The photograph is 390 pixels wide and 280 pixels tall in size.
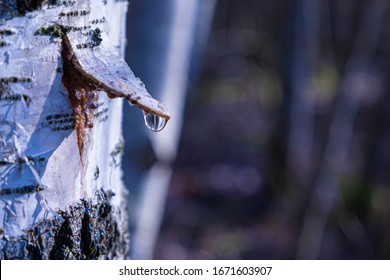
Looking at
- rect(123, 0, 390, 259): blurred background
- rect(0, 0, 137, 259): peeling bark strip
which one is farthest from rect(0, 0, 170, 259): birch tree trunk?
rect(123, 0, 390, 259): blurred background

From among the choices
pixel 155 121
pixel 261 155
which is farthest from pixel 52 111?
pixel 261 155

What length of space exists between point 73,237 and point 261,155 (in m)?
6.18

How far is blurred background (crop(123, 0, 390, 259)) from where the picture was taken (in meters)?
2.82

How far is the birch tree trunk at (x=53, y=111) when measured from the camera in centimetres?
86

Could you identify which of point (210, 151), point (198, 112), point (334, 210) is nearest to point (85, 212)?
point (334, 210)

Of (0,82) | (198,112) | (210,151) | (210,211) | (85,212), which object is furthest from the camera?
(198,112)

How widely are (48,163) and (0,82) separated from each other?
16cm

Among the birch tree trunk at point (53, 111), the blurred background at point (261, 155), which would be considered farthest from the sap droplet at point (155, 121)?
the blurred background at point (261, 155)

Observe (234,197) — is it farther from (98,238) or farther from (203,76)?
(98,238)

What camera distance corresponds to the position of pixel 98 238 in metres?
1.09

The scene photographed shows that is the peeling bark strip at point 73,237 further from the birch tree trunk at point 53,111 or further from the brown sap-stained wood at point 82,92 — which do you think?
the brown sap-stained wood at point 82,92

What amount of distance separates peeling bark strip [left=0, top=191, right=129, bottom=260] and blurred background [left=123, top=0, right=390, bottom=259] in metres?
1.57

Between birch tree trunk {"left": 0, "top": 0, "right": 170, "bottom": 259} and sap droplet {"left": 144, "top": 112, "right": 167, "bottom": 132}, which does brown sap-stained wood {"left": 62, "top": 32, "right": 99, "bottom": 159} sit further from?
sap droplet {"left": 144, "top": 112, "right": 167, "bottom": 132}

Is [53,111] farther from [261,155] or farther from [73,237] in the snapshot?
[261,155]
